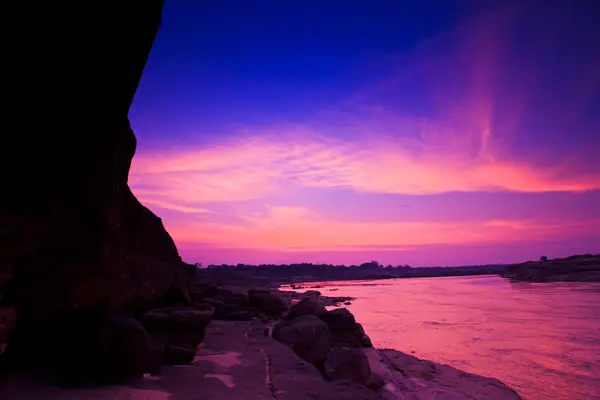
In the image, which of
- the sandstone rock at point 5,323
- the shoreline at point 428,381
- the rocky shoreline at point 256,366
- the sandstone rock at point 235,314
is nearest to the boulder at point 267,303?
the sandstone rock at point 235,314

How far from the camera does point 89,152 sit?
6.32m

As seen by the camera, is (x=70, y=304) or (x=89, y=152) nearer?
(x=89, y=152)

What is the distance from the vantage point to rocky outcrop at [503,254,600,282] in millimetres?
72688

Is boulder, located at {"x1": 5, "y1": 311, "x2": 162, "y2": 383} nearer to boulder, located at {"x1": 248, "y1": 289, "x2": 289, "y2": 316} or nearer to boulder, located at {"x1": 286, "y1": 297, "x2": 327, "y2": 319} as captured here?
boulder, located at {"x1": 286, "y1": 297, "x2": 327, "y2": 319}

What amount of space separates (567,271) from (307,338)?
8805 cm

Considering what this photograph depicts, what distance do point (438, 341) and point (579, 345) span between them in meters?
6.55

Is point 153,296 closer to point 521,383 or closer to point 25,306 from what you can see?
point 25,306

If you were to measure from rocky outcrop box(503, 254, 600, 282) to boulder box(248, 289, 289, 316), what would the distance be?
71.9m

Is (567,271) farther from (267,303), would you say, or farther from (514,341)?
(267,303)

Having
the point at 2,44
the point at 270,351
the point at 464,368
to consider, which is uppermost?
the point at 2,44

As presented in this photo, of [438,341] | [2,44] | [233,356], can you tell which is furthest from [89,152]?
[438,341]

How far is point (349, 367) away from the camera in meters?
10.8

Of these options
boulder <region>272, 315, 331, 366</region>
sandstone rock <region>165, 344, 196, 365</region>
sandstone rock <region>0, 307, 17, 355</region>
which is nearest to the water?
boulder <region>272, 315, 331, 366</region>

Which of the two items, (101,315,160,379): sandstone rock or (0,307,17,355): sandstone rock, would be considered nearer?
(0,307,17,355): sandstone rock
